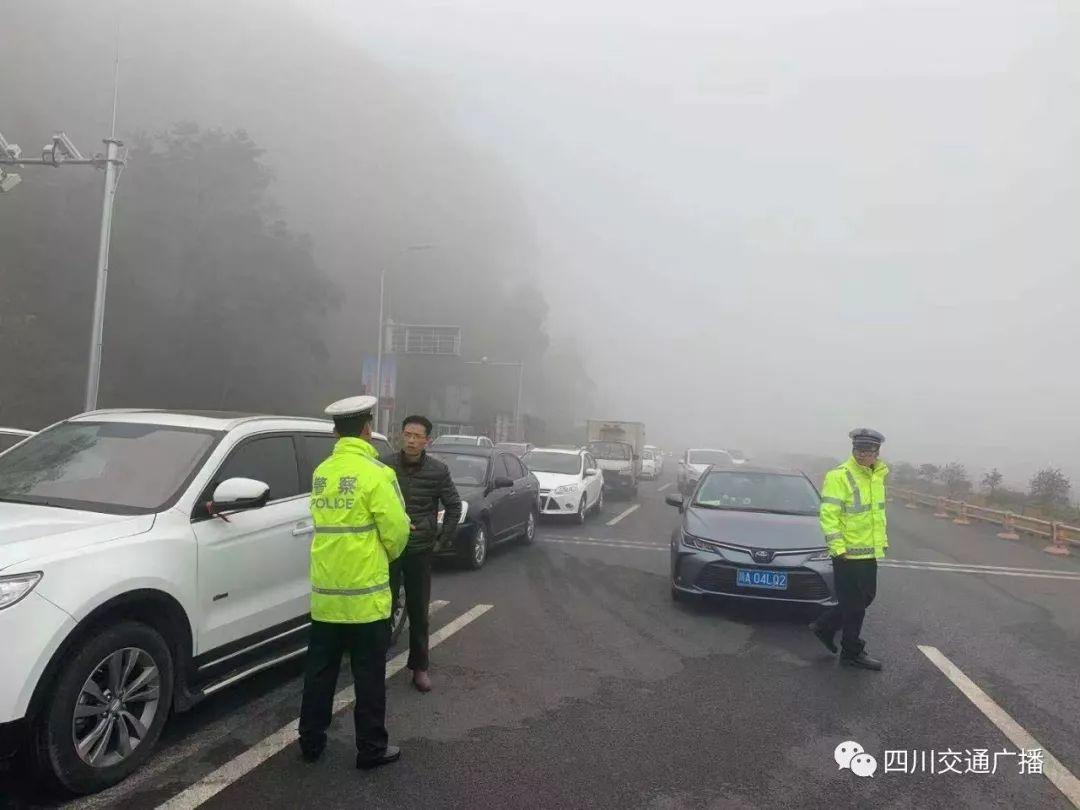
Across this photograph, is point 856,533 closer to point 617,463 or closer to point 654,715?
point 654,715

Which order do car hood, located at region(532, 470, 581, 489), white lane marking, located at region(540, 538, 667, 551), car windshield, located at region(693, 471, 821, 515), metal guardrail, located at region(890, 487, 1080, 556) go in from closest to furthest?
car windshield, located at region(693, 471, 821, 515) → white lane marking, located at region(540, 538, 667, 551) → metal guardrail, located at region(890, 487, 1080, 556) → car hood, located at region(532, 470, 581, 489)

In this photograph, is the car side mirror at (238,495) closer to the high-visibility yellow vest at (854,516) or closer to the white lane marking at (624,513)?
the high-visibility yellow vest at (854,516)

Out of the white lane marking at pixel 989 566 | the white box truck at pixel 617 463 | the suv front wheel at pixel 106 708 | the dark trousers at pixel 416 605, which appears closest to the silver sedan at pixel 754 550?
the dark trousers at pixel 416 605

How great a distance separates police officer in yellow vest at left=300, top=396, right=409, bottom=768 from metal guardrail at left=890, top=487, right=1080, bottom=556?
15065 millimetres

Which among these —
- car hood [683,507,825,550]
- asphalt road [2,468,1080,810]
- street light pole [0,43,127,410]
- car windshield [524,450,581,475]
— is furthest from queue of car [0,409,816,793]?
street light pole [0,43,127,410]

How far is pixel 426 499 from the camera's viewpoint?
221 inches

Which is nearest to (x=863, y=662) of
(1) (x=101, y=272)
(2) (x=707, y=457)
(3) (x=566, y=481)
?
(3) (x=566, y=481)

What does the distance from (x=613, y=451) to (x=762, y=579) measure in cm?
1827

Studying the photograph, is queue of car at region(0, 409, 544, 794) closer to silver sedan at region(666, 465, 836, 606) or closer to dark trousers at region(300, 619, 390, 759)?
dark trousers at region(300, 619, 390, 759)

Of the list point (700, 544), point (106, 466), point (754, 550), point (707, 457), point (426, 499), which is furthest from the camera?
point (707, 457)

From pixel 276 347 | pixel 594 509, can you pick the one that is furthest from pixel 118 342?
pixel 594 509

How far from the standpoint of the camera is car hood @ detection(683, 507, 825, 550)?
782 centimetres

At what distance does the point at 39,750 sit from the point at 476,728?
2.27m

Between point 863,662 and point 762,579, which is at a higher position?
point 762,579
